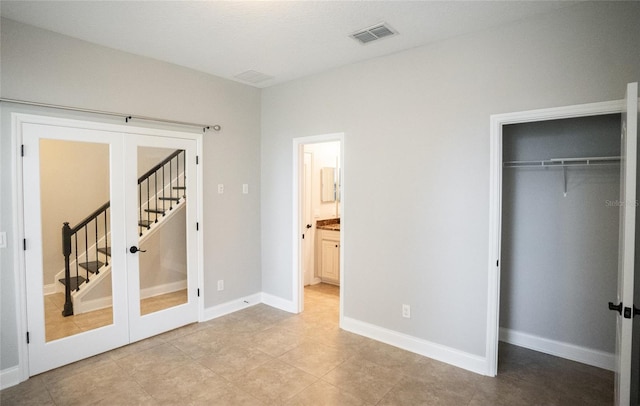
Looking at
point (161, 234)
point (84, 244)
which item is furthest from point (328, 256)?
point (84, 244)

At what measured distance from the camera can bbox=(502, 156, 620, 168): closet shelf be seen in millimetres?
2965

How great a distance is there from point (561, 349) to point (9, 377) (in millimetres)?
4806

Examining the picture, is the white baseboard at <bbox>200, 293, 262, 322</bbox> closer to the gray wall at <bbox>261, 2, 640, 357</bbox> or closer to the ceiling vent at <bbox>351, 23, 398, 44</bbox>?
the gray wall at <bbox>261, 2, 640, 357</bbox>

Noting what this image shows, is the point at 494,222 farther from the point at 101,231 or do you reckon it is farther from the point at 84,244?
the point at 84,244

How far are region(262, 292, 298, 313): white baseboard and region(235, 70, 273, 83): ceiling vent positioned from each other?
9.27 ft

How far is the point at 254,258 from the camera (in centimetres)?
472

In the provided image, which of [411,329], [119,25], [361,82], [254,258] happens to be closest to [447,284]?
[411,329]

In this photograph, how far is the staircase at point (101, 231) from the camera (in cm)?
315

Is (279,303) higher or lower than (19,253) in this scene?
lower

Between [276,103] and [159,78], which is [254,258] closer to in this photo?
[276,103]

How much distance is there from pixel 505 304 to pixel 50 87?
478cm

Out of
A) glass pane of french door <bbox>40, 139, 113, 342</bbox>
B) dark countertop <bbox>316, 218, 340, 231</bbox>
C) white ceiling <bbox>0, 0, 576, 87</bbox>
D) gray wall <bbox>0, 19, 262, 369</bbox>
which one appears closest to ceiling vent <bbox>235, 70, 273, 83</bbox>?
gray wall <bbox>0, 19, 262, 369</bbox>

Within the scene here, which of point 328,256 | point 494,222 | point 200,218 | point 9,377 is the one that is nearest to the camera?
point 9,377

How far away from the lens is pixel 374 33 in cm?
298
